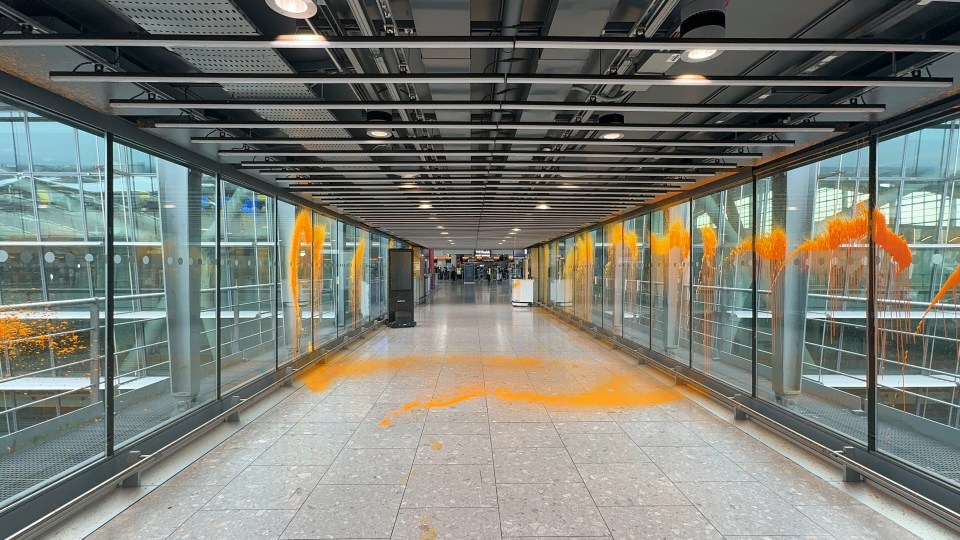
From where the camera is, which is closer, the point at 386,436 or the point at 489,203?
the point at 386,436

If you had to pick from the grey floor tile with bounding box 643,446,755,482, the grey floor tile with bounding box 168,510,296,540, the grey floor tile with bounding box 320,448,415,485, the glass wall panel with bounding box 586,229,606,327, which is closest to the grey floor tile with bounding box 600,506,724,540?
the grey floor tile with bounding box 643,446,755,482

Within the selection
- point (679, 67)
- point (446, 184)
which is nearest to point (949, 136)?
point (679, 67)

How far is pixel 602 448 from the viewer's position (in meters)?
3.80

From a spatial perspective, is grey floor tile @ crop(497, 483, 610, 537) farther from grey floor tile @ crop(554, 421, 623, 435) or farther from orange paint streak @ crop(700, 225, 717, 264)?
orange paint streak @ crop(700, 225, 717, 264)

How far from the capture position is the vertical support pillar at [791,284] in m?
4.64

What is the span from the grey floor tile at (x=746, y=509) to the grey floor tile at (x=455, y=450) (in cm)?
155

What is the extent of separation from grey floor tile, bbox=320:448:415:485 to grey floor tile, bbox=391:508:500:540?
0.48 meters

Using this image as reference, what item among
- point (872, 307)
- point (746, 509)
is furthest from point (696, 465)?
point (872, 307)

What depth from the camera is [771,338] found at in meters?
5.26

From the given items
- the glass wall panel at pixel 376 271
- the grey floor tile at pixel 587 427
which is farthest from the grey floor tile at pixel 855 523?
the glass wall panel at pixel 376 271

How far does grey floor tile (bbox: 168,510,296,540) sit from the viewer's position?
254 cm

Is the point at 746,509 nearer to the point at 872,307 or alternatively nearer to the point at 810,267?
the point at 872,307

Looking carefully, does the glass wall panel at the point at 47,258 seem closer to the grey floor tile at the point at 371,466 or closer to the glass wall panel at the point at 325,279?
the glass wall panel at the point at 325,279

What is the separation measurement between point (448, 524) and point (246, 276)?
7.34m
